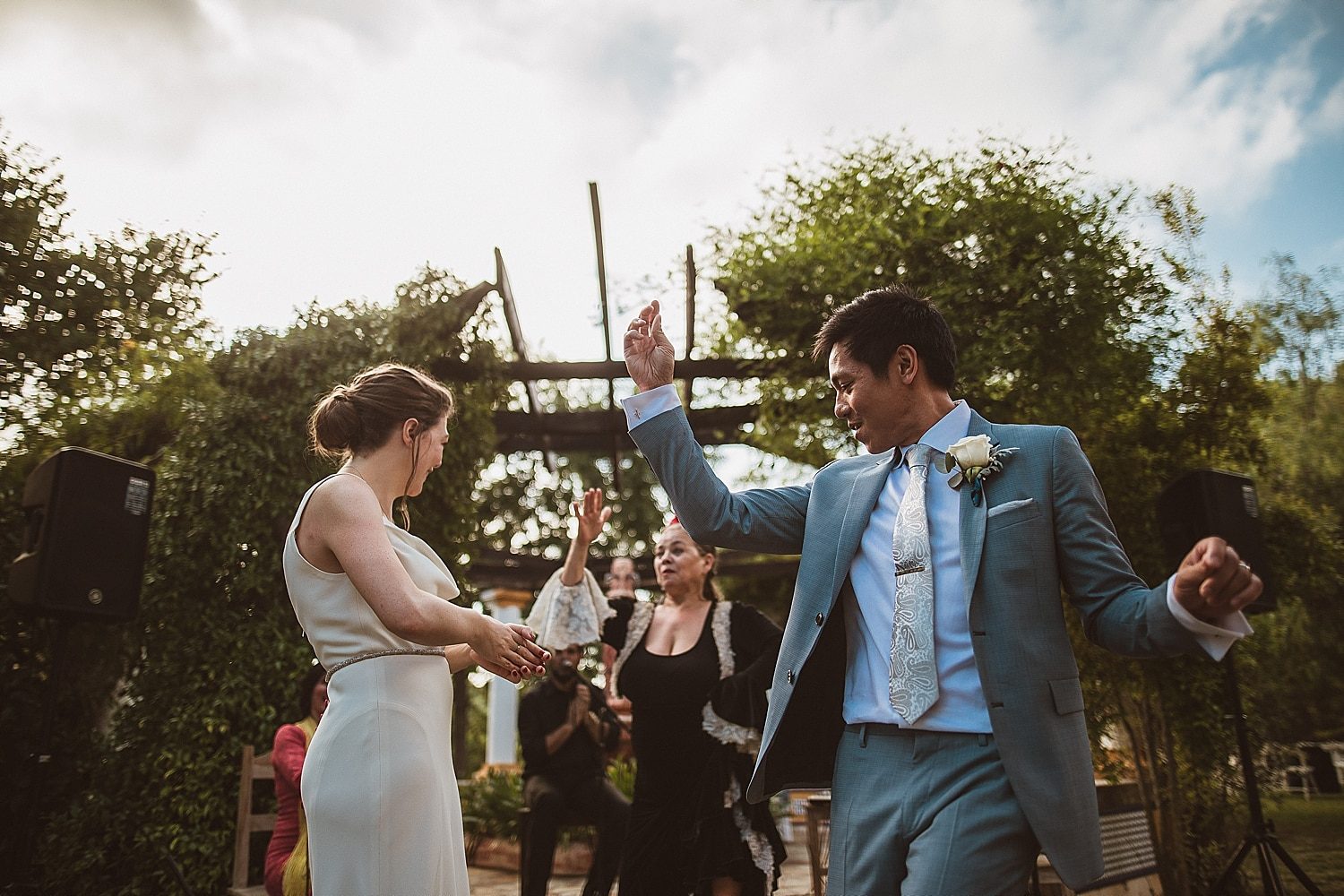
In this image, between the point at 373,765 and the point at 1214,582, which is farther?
the point at 373,765

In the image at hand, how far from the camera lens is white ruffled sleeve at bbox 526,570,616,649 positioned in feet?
12.4

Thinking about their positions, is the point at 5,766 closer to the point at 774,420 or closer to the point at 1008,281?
the point at 774,420

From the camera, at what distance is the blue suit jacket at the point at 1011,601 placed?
1.57 meters

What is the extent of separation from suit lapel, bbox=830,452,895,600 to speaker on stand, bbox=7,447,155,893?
13.7ft

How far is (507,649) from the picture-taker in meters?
1.83

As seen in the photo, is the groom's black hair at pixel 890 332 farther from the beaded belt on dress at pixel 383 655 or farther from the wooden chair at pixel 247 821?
the wooden chair at pixel 247 821

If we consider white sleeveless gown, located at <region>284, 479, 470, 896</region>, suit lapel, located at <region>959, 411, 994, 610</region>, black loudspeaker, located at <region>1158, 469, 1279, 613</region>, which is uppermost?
black loudspeaker, located at <region>1158, 469, 1279, 613</region>

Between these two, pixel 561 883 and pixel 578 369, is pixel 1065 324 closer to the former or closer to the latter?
pixel 578 369

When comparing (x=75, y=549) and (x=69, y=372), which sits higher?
(x=69, y=372)

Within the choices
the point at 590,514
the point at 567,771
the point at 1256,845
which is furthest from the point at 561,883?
the point at 590,514

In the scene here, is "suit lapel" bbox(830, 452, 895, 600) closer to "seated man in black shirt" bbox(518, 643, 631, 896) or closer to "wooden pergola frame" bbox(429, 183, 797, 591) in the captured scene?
"seated man in black shirt" bbox(518, 643, 631, 896)

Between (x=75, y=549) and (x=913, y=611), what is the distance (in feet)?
15.0

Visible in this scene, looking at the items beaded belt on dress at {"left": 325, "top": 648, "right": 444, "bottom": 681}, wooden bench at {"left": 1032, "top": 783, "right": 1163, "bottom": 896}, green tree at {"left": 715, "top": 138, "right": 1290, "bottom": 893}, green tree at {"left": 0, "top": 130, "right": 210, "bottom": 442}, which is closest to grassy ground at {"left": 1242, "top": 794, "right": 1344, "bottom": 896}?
green tree at {"left": 715, "top": 138, "right": 1290, "bottom": 893}

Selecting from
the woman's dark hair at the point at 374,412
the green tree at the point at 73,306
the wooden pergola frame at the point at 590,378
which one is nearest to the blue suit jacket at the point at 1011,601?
the woman's dark hair at the point at 374,412
